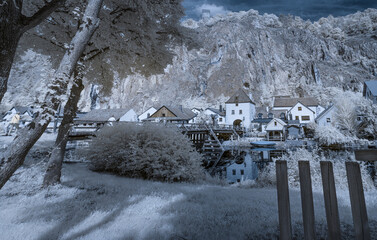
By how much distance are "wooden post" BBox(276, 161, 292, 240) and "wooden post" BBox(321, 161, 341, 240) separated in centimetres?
41

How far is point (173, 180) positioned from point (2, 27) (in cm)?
728

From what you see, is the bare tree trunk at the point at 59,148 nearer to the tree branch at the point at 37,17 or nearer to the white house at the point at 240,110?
the tree branch at the point at 37,17

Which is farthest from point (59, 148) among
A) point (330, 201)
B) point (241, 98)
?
point (241, 98)

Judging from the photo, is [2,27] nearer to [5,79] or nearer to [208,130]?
[5,79]

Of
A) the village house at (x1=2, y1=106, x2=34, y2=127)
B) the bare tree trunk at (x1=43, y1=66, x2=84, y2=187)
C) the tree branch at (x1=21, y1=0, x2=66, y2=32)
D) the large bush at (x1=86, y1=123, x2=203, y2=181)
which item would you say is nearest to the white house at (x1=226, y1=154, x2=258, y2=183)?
the large bush at (x1=86, y1=123, x2=203, y2=181)

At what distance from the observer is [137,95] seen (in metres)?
106

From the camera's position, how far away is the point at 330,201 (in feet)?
7.06

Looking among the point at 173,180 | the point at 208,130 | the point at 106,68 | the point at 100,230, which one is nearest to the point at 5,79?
the point at 100,230

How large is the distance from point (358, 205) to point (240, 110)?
6130cm

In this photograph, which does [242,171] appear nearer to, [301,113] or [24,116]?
[24,116]

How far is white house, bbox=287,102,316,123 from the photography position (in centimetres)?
5402

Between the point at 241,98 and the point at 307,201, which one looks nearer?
the point at 307,201

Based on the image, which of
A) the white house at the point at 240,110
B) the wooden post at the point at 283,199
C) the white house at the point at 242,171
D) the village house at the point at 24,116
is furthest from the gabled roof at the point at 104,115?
the wooden post at the point at 283,199

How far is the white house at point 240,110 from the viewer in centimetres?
6066
